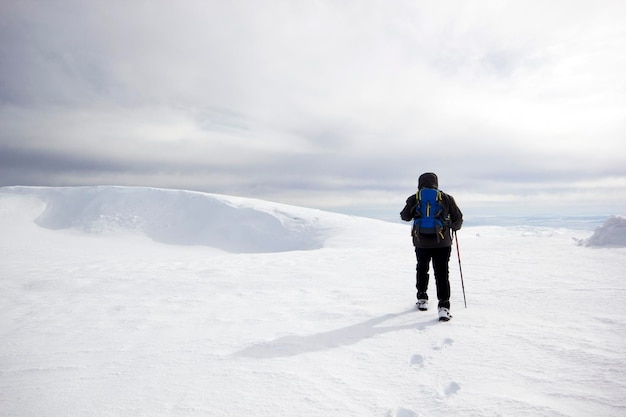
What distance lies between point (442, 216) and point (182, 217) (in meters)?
34.3

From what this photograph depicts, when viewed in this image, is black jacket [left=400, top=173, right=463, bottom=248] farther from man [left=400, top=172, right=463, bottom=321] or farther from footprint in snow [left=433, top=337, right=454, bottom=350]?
footprint in snow [left=433, top=337, right=454, bottom=350]

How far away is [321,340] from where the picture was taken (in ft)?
13.8

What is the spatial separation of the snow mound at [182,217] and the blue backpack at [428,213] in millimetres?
22741

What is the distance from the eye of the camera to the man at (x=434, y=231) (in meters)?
5.06

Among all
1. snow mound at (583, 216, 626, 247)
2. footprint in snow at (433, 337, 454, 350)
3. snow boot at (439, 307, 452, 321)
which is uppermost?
snow mound at (583, 216, 626, 247)

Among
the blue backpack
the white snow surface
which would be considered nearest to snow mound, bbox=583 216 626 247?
the white snow surface

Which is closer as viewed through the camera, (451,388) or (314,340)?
(451,388)

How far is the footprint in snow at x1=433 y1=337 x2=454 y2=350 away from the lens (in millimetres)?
3824

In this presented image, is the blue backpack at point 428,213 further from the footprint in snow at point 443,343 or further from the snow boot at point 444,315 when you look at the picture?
the footprint in snow at point 443,343

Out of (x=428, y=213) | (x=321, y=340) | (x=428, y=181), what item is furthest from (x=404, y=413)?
(x=428, y=181)

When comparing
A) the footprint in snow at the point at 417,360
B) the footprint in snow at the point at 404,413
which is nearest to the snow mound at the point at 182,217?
the footprint in snow at the point at 417,360

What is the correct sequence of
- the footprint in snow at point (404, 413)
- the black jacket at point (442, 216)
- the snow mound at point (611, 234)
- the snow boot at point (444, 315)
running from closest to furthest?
the footprint in snow at point (404, 413)
the snow boot at point (444, 315)
the black jacket at point (442, 216)
the snow mound at point (611, 234)

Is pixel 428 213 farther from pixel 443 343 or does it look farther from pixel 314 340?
pixel 314 340

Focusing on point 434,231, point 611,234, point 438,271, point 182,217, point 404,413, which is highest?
point 182,217
